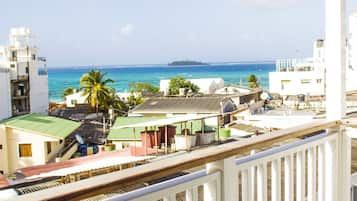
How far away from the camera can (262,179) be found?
67.3 inches

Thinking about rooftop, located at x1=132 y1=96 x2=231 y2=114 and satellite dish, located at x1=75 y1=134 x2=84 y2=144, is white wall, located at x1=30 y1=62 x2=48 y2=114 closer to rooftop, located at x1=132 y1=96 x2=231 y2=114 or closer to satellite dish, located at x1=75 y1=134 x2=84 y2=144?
rooftop, located at x1=132 y1=96 x2=231 y2=114

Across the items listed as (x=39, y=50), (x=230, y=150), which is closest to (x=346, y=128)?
(x=230, y=150)

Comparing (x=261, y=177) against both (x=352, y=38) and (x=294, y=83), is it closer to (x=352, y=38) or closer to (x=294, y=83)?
(x=352, y=38)

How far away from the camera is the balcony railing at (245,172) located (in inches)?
44.5

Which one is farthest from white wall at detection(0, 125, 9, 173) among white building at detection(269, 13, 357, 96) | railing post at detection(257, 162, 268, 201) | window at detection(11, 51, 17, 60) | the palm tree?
white building at detection(269, 13, 357, 96)

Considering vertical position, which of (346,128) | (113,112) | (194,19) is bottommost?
(113,112)

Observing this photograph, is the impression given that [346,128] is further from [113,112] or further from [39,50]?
[39,50]

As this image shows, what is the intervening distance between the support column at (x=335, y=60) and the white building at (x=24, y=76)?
24.3 meters

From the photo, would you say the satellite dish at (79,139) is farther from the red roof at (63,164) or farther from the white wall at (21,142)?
the red roof at (63,164)

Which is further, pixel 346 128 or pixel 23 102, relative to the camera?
pixel 23 102

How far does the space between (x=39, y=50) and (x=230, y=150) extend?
31.2 meters

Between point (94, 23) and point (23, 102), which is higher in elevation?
point (94, 23)

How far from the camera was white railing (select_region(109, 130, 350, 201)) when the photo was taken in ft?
4.42

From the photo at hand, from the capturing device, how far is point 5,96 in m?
24.3
